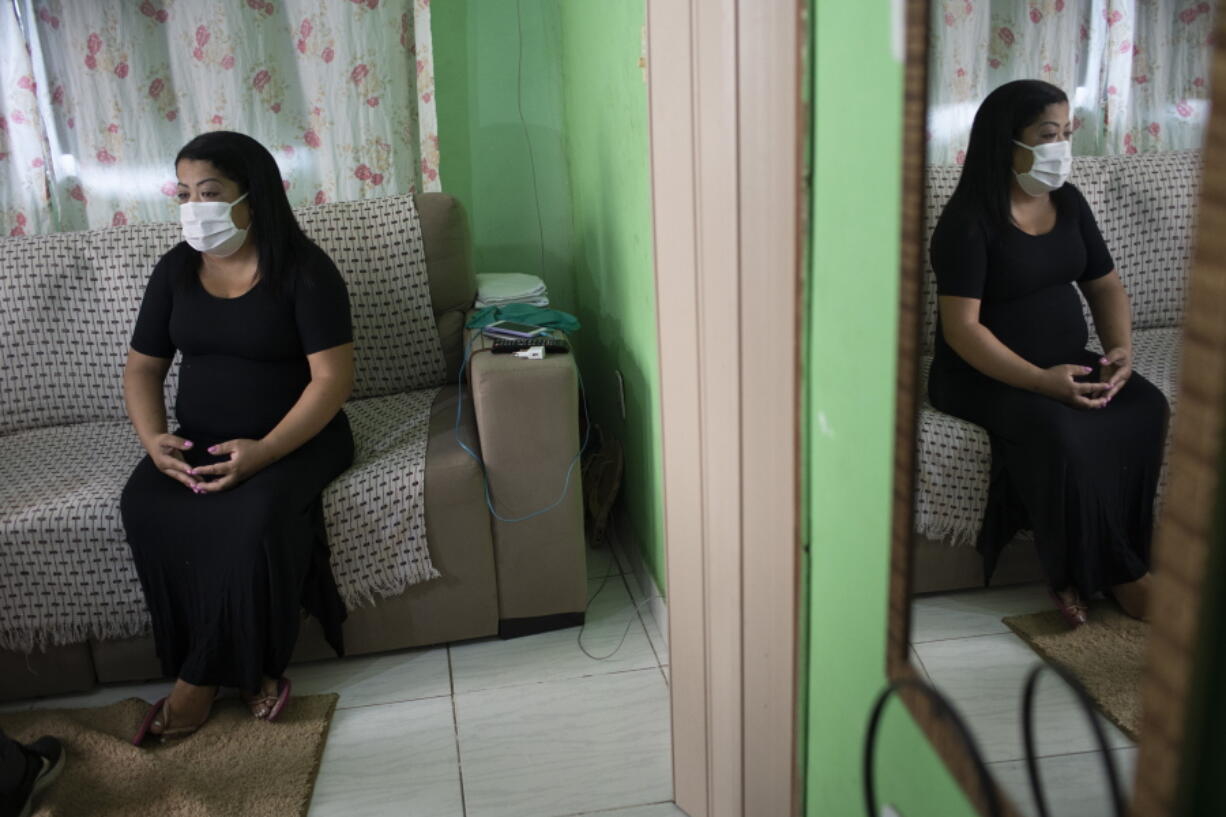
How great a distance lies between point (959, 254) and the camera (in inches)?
28.5

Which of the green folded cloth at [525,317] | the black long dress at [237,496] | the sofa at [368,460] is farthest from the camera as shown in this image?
the green folded cloth at [525,317]

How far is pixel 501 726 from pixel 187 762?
57 centimetres

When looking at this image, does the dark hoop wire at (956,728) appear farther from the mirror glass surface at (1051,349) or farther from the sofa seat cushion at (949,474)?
the sofa seat cushion at (949,474)

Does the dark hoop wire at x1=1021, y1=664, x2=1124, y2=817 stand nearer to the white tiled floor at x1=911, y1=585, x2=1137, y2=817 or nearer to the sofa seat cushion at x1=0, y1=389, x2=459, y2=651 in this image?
the white tiled floor at x1=911, y1=585, x2=1137, y2=817

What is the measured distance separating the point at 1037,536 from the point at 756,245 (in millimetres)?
558

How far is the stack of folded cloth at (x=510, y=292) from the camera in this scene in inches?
102

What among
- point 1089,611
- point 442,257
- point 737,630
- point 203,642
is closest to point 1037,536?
point 1089,611

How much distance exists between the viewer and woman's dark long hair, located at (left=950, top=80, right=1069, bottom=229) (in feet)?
2.01

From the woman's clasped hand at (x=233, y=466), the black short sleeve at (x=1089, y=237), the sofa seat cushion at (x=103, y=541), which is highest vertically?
the black short sleeve at (x=1089, y=237)

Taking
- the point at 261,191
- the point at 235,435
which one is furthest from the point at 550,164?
the point at 235,435

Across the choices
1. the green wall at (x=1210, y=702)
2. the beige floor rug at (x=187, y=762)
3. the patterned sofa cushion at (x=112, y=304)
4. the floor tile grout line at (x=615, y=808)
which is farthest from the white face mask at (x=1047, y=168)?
the patterned sofa cushion at (x=112, y=304)

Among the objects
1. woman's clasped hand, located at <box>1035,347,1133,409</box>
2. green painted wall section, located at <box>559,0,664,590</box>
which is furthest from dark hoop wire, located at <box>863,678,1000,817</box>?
green painted wall section, located at <box>559,0,664,590</box>

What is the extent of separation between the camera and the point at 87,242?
8.20ft

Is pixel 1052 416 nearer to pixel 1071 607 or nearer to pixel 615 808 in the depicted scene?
pixel 1071 607
